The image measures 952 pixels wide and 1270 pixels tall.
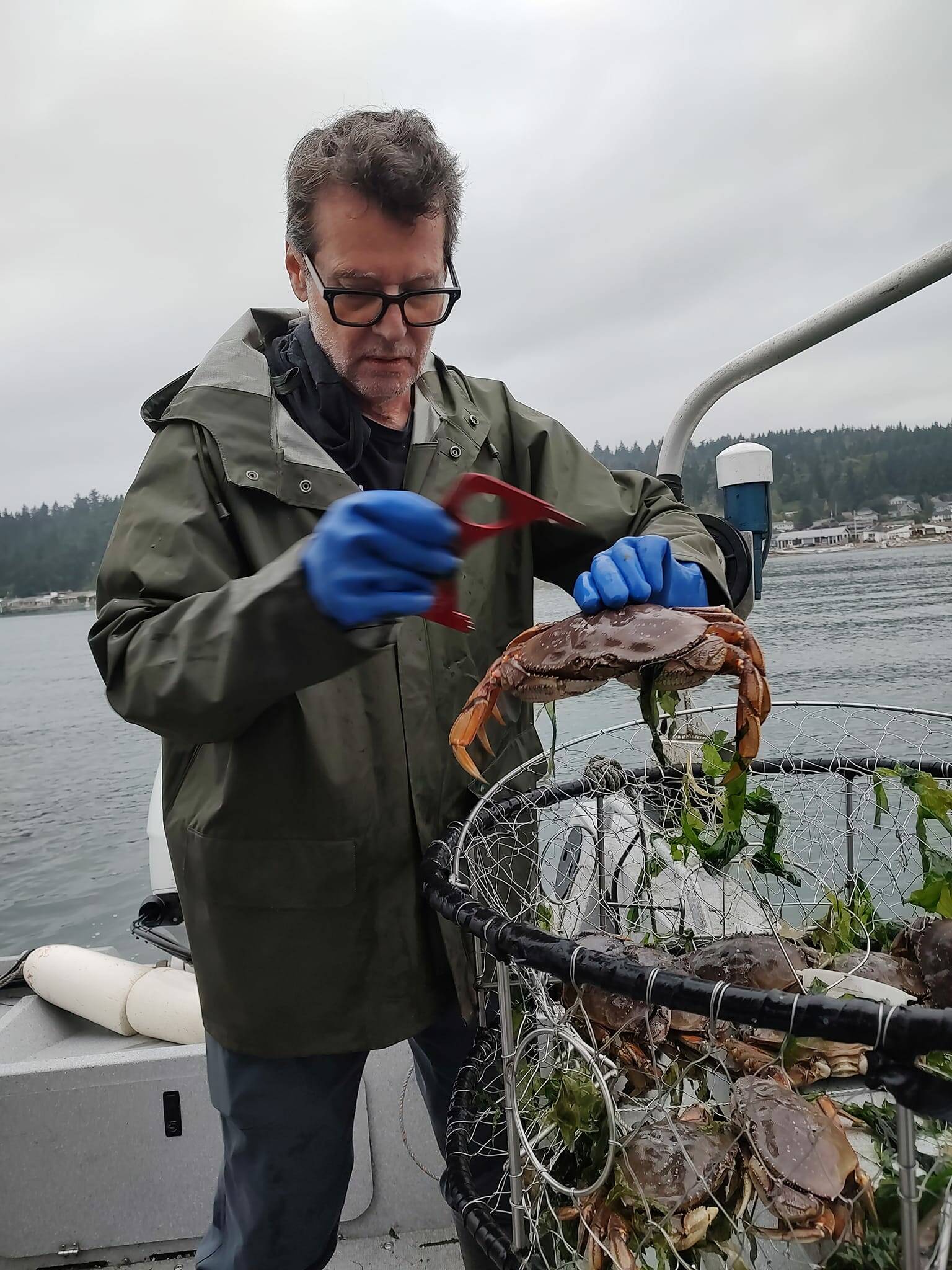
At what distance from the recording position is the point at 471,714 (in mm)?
1714

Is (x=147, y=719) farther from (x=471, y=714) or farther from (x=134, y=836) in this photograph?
(x=134, y=836)

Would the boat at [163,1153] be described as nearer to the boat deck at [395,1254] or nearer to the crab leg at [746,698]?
the boat deck at [395,1254]

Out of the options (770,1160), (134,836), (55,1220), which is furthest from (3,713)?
(770,1160)

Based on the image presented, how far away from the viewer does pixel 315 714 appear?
5.45ft

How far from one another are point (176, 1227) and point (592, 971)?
2060 millimetres

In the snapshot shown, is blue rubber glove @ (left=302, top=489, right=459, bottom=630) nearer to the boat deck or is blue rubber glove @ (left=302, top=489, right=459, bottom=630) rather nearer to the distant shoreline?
the boat deck

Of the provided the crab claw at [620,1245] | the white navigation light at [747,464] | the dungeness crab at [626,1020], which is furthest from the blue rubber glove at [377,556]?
→ the white navigation light at [747,464]

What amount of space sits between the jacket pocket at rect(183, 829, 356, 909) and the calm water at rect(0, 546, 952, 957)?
1053 mm

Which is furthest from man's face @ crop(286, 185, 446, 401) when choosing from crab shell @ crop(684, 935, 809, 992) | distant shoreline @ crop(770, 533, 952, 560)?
distant shoreline @ crop(770, 533, 952, 560)

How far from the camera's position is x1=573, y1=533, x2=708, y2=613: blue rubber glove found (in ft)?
5.59

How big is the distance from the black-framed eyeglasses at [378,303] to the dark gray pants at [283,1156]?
144 cm

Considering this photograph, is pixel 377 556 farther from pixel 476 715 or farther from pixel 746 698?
pixel 746 698

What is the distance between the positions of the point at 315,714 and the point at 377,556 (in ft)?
1.52

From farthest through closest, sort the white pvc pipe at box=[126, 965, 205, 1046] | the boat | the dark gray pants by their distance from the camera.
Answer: the white pvc pipe at box=[126, 965, 205, 1046]
the boat
the dark gray pants
